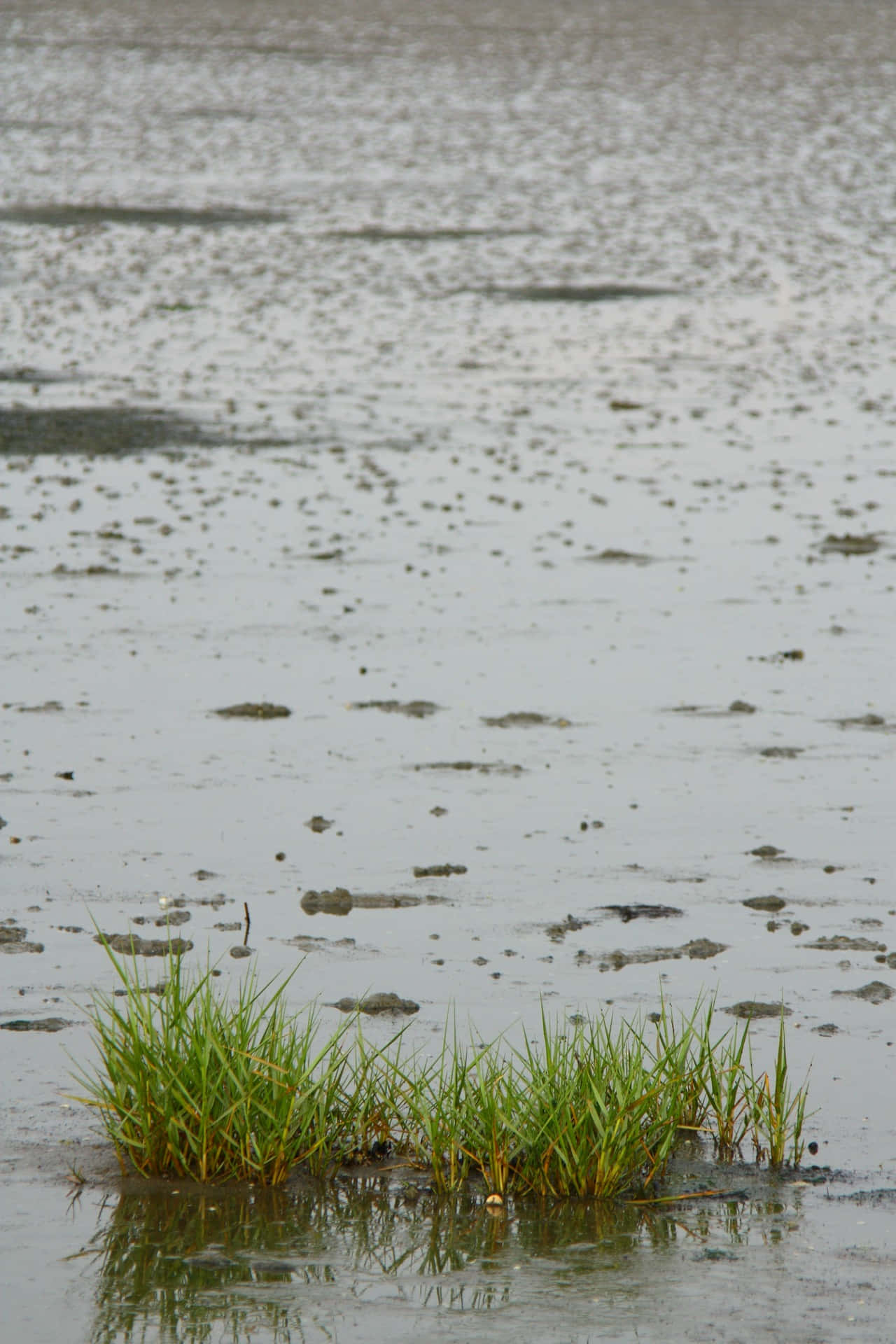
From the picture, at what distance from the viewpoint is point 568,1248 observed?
25.1 feet

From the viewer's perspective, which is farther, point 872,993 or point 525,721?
point 525,721

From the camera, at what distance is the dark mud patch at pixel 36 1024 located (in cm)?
980

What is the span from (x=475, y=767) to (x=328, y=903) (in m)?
3.21

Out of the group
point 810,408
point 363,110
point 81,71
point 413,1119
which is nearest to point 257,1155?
point 413,1119

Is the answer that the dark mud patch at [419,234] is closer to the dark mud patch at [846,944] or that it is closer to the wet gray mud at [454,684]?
the wet gray mud at [454,684]

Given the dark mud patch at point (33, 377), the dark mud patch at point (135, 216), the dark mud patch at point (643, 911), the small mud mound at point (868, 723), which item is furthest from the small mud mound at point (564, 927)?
the dark mud patch at point (135, 216)

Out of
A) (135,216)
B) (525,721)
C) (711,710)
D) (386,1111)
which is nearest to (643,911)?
(386,1111)

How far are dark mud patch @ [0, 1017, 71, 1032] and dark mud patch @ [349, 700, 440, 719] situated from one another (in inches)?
261

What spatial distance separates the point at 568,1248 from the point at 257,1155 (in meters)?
1.44

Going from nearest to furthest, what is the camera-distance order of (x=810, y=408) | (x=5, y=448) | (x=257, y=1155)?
(x=257, y=1155), (x=5, y=448), (x=810, y=408)

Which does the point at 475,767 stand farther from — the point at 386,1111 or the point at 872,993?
the point at 386,1111

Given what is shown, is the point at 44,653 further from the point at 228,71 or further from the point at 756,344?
the point at 228,71

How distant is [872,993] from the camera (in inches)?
410

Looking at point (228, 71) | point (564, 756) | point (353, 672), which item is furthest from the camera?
point (228, 71)
